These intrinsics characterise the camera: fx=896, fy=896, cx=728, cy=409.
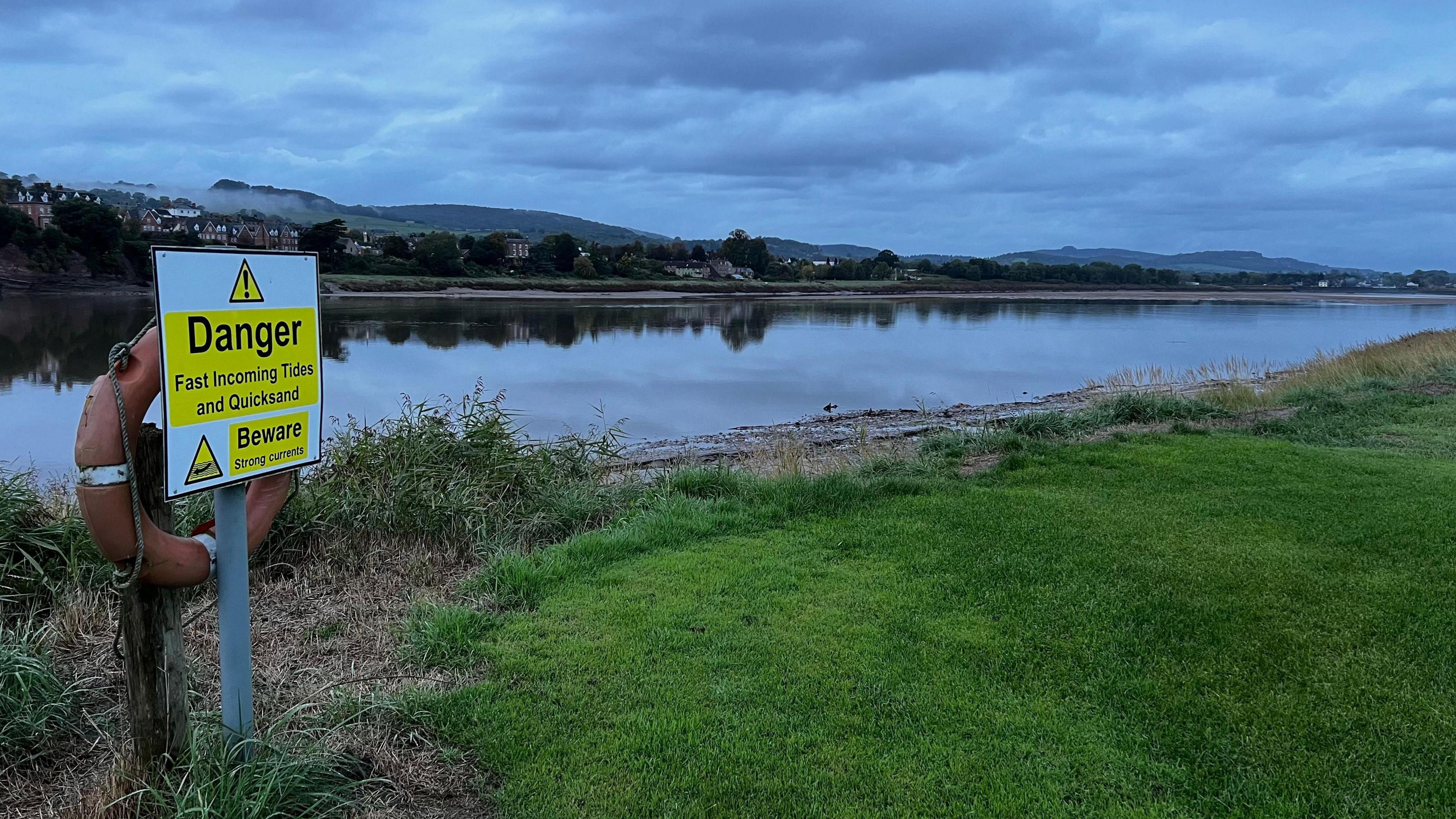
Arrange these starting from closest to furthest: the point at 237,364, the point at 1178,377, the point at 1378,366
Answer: the point at 237,364, the point at 1378,366, the point at 1178,377

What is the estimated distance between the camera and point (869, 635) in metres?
4.57

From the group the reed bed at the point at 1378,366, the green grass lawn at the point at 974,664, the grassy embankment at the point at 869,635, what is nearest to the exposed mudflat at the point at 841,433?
the reed bed at the point at 1378,366

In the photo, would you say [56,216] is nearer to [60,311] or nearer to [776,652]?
[60,311]

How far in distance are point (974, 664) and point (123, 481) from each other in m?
3.50

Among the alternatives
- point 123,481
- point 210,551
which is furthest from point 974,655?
point 123,481

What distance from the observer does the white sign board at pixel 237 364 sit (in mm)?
2531

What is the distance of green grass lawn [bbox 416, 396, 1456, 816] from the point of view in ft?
10.8

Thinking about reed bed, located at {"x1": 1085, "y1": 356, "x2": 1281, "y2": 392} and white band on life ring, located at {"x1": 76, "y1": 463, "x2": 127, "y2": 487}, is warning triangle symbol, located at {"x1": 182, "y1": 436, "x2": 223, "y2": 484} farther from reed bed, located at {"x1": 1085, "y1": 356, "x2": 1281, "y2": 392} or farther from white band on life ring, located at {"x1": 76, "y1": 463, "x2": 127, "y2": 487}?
reed bed, located at {"x1": 1085, "y1": 356, "x2": 1281, "y2": 392}

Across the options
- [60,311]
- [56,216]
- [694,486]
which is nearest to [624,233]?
[56,216]

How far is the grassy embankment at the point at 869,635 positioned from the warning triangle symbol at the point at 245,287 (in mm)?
1506

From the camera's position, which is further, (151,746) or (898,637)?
(898,637)

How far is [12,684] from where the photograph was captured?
11.5ft

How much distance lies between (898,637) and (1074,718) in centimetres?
99

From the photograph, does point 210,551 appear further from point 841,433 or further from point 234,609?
point 841,433
